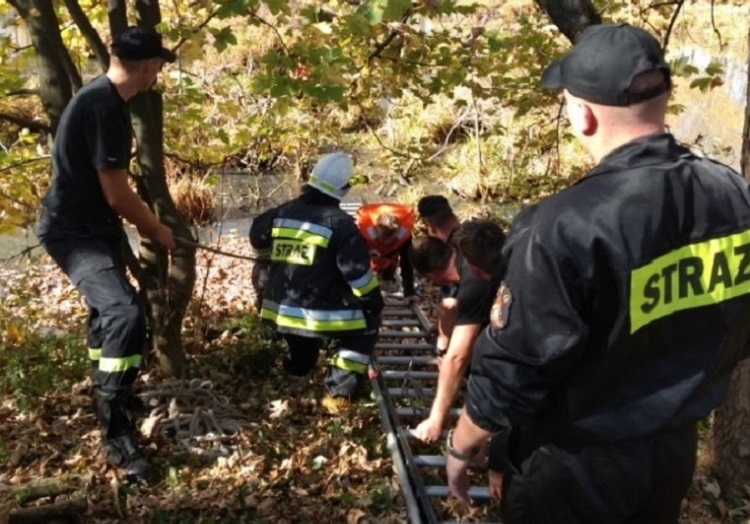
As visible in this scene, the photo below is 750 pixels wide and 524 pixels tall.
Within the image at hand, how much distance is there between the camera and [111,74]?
3.63 m

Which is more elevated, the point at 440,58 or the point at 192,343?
the point at 440,58

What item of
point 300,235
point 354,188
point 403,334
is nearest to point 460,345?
point 300,235

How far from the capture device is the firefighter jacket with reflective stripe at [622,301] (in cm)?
173

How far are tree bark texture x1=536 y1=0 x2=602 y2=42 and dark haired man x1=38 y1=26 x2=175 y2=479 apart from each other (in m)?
1.98

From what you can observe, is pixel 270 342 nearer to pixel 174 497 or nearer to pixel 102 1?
pixel 174 497

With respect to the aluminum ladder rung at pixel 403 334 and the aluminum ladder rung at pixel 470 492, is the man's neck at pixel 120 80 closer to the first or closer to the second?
the aluminum ladder rung at pixel 470 492

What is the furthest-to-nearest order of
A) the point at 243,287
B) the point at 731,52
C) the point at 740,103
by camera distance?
the point at 731,52 → the point at 740,103 → the point at 243,287

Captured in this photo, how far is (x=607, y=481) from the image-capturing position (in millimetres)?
1916

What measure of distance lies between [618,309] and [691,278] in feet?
0.72

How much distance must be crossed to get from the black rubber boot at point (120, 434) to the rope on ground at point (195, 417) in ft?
1.13

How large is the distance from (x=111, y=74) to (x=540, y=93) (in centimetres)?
327

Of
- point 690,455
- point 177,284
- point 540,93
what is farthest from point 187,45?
point 690,455

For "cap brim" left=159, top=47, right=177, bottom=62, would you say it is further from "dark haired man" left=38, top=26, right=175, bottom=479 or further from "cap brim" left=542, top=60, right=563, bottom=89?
"cap brim" left=542, top=60, right=563, bottom=89

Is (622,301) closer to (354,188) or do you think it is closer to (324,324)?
(324,324)
